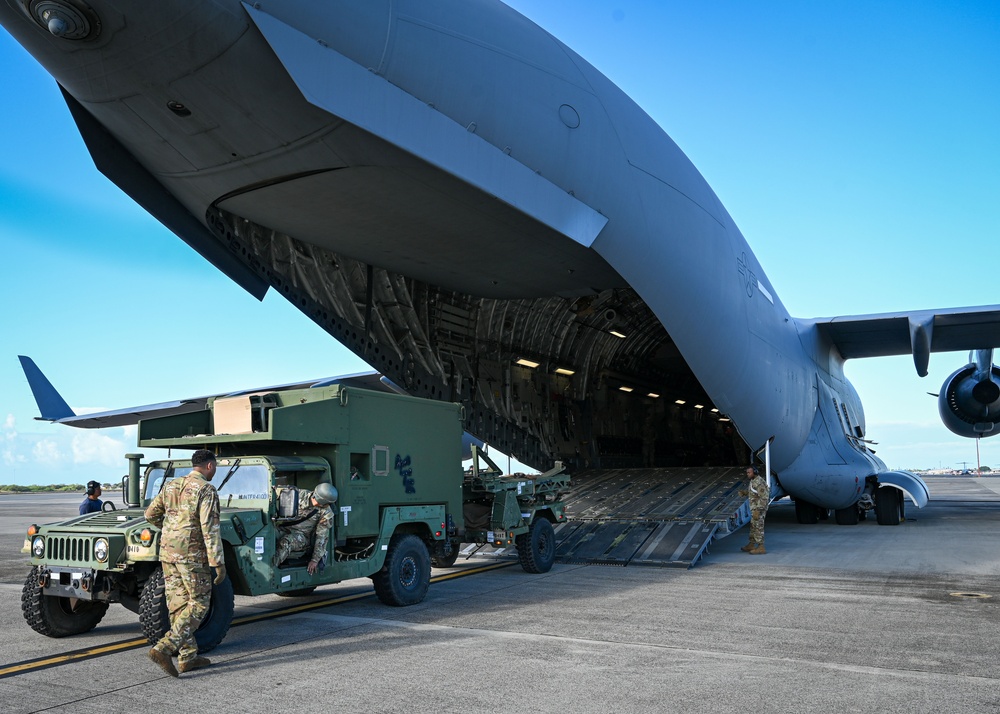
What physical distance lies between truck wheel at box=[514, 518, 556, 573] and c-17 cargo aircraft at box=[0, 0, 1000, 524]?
3447 mm

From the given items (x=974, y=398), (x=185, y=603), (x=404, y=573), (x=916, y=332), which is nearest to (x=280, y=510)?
Answer: (x=185, y=603)

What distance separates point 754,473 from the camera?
→ 13.2m

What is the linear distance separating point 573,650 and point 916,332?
1205cm

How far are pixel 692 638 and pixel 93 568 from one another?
4.97m

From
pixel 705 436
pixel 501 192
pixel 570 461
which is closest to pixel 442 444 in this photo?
pixel 501 192

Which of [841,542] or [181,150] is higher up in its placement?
[181,150]

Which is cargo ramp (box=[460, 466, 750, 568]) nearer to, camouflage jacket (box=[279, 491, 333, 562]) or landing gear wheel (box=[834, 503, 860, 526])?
landing gear wheel (box=[834, 503, 860, 526])

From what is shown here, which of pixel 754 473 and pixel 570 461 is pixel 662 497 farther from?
pixel 570 461

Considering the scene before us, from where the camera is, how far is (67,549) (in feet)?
21.0

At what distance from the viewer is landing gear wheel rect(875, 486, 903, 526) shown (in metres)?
17.9

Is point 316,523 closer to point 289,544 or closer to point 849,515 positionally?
point 289,544

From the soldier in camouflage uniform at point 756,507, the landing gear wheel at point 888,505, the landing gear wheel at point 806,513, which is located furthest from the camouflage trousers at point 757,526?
the landing gear wheel at point 888,505

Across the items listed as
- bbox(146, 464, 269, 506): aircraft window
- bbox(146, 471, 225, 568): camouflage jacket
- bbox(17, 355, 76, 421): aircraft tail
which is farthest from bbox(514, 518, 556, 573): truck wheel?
bbox(17, 355, 76, 421): aircraft tail

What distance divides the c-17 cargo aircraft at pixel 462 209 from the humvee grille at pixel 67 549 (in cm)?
428
